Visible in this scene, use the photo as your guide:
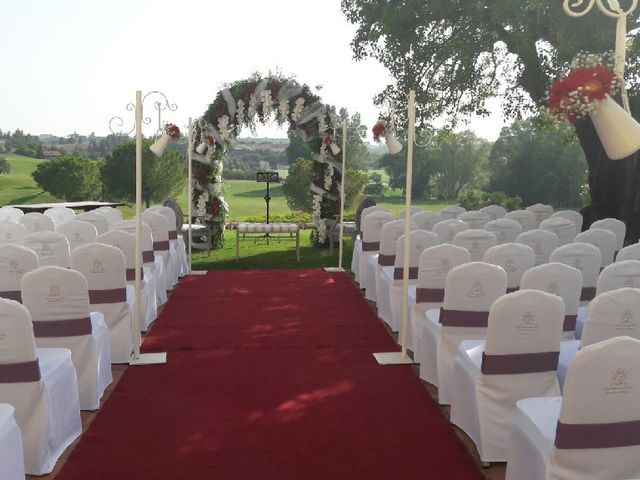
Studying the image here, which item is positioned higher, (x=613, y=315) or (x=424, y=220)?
(x=424, y=220)

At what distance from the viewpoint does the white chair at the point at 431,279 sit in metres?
5.92

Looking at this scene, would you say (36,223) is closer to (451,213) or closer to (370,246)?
(370,246)

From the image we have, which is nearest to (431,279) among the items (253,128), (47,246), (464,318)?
(464,318)

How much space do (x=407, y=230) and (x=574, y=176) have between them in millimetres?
36652

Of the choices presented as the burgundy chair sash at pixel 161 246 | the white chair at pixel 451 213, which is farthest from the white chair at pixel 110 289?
the white chair at pixel 451 213

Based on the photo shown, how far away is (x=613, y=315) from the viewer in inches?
151

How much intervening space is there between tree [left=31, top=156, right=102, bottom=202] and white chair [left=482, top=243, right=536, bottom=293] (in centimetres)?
4259

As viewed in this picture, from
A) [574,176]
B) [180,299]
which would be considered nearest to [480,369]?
[180,299]

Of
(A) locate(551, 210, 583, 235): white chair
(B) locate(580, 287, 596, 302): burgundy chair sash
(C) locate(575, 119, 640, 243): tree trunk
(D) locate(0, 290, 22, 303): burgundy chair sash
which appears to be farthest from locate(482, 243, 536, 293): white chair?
(C) locate(575, 119, 640, 243): tree trunk

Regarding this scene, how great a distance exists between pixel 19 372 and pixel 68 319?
111 centimetres

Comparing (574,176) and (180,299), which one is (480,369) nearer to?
(180,299)

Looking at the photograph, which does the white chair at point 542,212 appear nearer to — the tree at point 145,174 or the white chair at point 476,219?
the white chair at point 476,219

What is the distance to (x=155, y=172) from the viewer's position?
42719mm

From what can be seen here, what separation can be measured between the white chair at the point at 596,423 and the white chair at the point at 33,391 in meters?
2.98
